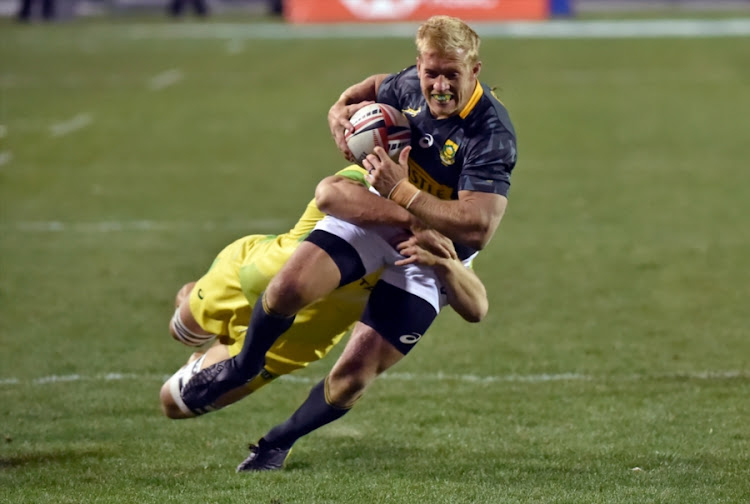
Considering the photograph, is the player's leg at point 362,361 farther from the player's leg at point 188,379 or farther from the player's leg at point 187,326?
the player's leg at point 187,326

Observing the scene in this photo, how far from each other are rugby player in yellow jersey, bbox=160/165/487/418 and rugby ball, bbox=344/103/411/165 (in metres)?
0.20

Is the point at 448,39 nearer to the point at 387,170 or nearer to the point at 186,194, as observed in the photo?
the point at 387,170

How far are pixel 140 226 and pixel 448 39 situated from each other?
7581 millimetres

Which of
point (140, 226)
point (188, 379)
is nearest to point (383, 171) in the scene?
point (188, 379)

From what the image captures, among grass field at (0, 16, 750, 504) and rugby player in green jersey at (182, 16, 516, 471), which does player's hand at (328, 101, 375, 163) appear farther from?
grass field at (0, 16, 750, 504)

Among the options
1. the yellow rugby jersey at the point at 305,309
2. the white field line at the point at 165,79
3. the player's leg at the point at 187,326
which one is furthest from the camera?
the white field line at the point at 165,79

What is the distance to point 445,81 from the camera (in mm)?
6141

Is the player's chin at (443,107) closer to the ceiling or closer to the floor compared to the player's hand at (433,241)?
closer to the ceiling

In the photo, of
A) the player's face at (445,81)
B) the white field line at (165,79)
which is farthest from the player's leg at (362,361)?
the white field line at (165,79)

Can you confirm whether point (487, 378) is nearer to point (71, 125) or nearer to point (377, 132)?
point (377, 132)

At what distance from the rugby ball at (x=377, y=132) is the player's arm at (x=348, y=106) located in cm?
6

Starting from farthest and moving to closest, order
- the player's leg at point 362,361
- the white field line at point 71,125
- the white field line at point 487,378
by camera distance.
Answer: the white field line at point 71,125 → the white field line at point 487,378 → the player's leg at point 362,361

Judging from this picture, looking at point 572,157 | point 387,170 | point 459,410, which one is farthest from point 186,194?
point 387,170

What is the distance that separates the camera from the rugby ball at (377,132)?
6328 mm
